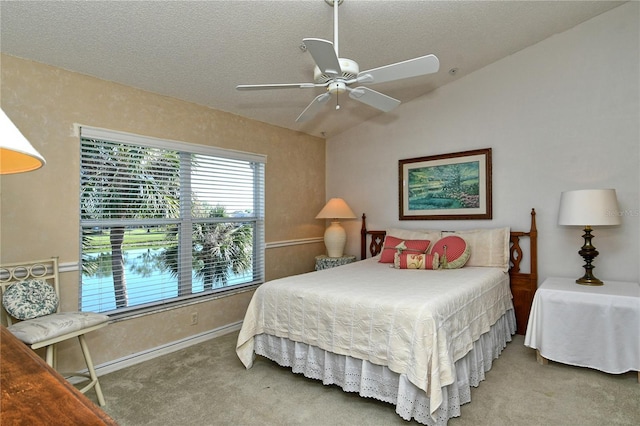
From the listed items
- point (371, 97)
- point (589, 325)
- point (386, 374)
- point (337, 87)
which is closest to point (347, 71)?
point (337, 87)

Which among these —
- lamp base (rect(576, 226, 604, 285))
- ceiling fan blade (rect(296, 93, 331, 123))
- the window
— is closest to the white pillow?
lamp base (rect(576, 226, 604, 285))

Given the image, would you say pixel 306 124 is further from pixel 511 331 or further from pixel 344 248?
pixel 511 331

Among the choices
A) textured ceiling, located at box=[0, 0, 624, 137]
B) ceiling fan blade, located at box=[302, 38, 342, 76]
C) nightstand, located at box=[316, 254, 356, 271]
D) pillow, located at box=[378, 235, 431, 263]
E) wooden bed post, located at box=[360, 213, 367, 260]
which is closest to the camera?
ceiling fan blade, located at box=[302, 38, 342, 76]

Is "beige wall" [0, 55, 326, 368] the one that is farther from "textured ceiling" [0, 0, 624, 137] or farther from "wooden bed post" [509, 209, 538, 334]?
"wooden bed post" [509, 209, 538, 334]

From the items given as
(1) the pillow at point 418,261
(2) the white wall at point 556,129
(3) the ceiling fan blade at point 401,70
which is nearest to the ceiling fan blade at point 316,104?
(3) the ceiling fan blade at point 401,70

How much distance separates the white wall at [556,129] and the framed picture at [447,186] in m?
0.10

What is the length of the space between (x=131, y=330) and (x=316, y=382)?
1660 mm

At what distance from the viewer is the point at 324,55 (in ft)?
6.08

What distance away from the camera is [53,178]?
2553 millimetres

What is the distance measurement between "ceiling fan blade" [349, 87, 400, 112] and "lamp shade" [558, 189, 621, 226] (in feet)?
5.91

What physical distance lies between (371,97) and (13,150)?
2229 mm

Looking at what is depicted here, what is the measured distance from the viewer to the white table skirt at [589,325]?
8.38 ft

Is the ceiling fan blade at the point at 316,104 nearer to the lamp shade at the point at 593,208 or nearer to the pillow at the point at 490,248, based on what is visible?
the pillow at the point at 490,248

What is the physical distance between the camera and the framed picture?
387cm
